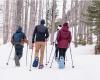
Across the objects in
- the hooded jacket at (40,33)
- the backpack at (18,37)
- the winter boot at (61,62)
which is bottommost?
the winter boot at (61,62)

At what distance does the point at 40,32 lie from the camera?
Result: 13.8m

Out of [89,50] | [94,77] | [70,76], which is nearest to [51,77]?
[70,76]

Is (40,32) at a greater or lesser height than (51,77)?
greater

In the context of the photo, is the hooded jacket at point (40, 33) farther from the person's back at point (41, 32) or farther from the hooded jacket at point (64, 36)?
the hooded jacket at point (64, 36)

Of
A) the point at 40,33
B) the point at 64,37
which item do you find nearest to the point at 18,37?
the point at 40,33

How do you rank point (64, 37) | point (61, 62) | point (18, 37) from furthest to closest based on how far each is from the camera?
point (18, 37) < point (64, 37) < point (61, 62)

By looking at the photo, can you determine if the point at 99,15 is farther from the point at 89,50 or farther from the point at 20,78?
the point at 20,78

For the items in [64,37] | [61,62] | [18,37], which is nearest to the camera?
[61,62]

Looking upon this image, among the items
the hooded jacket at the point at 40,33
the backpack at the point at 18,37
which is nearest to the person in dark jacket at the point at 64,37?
the hooded jacket at the point at 40,33

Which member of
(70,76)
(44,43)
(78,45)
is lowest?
(78,45)

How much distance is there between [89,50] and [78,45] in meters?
5.57

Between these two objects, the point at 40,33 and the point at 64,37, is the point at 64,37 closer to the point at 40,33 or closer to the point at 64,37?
the point at 64,37

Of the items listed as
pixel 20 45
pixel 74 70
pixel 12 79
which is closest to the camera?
pixel 12 79

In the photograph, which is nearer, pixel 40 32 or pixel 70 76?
pixel 70 76
